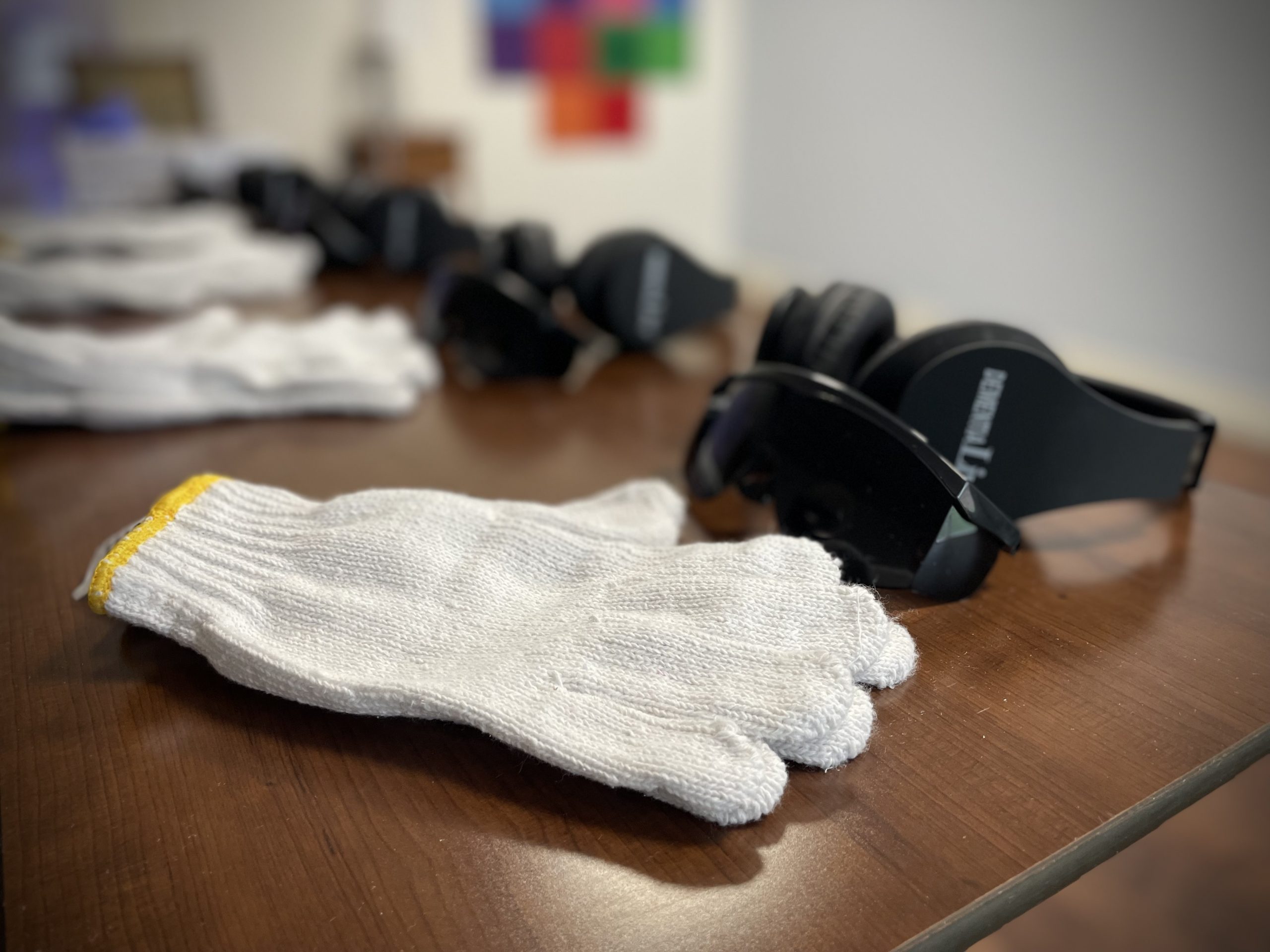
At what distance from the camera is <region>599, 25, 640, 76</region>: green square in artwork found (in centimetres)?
408

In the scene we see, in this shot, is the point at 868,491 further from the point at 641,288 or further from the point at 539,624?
the point at 641,288

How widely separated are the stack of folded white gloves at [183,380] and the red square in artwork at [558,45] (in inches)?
133

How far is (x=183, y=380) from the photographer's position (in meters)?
0.92

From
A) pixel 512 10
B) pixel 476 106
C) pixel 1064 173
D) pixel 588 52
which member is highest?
pixel 512 10

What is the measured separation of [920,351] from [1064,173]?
2263mm

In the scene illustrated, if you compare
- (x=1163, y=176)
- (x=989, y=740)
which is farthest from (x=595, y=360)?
(x=1163, y=176)

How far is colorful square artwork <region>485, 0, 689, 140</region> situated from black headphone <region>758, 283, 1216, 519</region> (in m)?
3.70

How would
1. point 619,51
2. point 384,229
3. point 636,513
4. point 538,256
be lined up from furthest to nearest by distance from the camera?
point 619,51
point 384,229
point 538,256
point 636,513

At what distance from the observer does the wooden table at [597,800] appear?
341 millimetres

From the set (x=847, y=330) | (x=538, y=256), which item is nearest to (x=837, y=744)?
(x=847, y=330)

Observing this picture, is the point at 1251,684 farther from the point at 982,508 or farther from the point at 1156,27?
the point at 1156,27

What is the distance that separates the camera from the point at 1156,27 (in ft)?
7.09

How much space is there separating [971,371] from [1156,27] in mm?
2161

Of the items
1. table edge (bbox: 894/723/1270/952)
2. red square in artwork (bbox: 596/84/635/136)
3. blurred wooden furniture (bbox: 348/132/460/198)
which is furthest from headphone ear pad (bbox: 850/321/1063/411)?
red square in artwork (bbox: 596/84/635/136)
